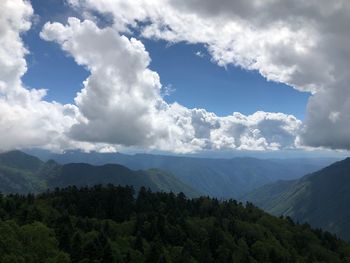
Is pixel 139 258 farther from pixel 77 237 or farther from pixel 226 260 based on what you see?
pixel 226 260

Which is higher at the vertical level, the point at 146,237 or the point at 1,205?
the point at 1,205

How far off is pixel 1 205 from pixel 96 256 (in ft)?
291

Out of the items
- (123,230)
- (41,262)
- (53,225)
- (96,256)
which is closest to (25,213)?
(53,225)

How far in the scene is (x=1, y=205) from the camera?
7726 inches

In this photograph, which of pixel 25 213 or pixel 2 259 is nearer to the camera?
pixel 2 259

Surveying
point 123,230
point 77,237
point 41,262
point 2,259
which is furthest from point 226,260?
point 2,259

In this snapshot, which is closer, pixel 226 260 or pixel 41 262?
pixel 41 262

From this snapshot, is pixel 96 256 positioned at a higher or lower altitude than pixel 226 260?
higher

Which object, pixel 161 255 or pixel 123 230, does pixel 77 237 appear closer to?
pixel 161 255

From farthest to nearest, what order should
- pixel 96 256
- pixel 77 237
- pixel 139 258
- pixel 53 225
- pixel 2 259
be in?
pixel 53 225, pixel 139 258, pixel 77 237, pixel 96 256, pixel 2 259

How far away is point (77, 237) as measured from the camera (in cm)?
14762

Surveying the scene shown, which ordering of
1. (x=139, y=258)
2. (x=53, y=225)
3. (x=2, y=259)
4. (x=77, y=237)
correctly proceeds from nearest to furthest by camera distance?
(x=2, y=259)
(x=77, y=237)
(x=139, y=258)
(x=53, y=225)

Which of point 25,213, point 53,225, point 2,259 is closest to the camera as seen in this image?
point 2,259

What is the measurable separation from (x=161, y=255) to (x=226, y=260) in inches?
1846
